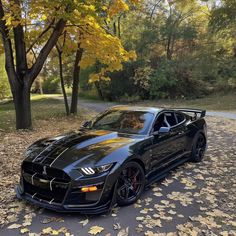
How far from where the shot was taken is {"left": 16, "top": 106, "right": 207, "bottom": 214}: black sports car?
3.87 m

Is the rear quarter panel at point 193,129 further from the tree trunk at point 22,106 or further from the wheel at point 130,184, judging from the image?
the tree trunk at point 22,106

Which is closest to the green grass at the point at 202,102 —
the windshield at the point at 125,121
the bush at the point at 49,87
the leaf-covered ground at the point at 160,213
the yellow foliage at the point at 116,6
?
the yellow foliage at the point at 116,6

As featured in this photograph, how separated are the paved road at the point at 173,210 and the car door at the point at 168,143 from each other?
430mm

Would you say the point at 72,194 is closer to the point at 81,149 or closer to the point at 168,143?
the point at 81,149

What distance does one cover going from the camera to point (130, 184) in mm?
4426

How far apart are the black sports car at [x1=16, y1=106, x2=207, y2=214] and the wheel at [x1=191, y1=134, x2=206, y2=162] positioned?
718mm

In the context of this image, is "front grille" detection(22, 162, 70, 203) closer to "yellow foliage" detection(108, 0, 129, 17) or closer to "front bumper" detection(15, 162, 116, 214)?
"front bumper" detection(15, 162, 116, 214)

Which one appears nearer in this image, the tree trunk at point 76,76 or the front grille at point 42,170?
the front grille at point 42,170

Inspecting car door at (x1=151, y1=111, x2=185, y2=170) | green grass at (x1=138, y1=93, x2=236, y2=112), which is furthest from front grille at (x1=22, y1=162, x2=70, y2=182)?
green grass at (x1=138, y1=93, x2=236, y2=112)

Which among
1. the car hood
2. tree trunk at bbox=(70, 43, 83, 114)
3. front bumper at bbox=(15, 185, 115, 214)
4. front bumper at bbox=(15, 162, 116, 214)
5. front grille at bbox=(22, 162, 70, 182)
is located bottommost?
front bumper at bbox=(15, 185, 115, 214)

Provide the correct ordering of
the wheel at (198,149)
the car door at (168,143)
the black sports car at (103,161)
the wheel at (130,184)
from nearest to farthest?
the black sports car at (103,161), the wheel at (130,184), the car door at (168,143), the wheel at (198,149)

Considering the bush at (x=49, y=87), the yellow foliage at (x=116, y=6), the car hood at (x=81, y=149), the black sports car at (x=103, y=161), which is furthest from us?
the bush at (x=49, y=87)

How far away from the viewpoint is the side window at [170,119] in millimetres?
5901

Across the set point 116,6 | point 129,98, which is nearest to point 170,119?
point 116,6
